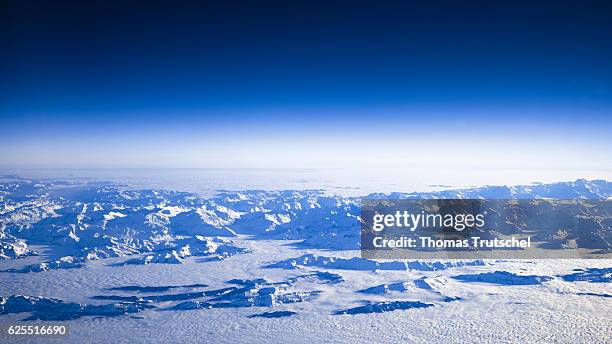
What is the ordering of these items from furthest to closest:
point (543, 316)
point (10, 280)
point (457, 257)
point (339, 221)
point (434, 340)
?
point (339, 221), point (457, 257), point (10, 280), point (543, 316), point (434, 340)

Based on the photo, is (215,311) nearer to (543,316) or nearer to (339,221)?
(543,316)

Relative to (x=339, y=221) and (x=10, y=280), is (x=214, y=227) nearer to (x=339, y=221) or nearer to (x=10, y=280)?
(x=339, y=221)

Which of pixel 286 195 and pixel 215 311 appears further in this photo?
pixel 286 195

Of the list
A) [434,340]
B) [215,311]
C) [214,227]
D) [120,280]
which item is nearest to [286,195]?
[214,227]

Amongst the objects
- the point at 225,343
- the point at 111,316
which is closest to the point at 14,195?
the point at 111,316

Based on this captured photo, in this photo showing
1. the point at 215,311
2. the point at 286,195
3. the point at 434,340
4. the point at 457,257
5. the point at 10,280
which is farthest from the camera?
the point at 286,195

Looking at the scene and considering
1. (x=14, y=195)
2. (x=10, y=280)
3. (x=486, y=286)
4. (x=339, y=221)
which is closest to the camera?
(x=486, y=286)
